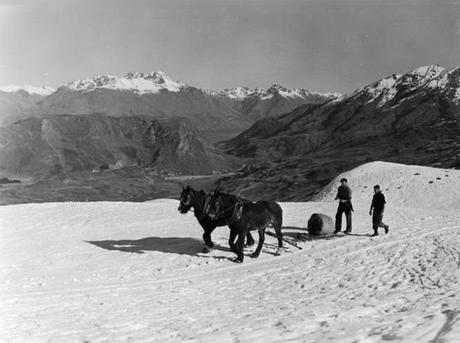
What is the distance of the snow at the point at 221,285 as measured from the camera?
9102 millimetres

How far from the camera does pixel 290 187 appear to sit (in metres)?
174

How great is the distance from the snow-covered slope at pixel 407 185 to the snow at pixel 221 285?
19257mm

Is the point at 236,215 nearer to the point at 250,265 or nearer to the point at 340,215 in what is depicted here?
the point at 250,265

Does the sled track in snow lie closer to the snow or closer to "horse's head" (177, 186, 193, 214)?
the snow

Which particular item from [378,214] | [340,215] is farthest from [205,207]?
[378,214]

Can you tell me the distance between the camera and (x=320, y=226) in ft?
68.6

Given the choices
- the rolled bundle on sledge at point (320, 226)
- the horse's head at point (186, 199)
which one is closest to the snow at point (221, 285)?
the rolled bundle on sledge at point (320, 226)

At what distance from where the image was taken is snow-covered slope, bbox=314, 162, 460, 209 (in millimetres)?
42625

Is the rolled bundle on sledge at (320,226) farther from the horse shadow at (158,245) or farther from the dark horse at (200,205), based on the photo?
the dark horse at (200,205)

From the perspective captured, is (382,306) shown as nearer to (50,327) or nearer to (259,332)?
(259,332)

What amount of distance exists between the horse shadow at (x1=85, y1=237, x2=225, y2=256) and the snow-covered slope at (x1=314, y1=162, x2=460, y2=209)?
1043 inches

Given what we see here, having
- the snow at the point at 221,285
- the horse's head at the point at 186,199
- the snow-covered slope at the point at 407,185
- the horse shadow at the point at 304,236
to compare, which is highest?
the snow-covered slope at the point at 407,185

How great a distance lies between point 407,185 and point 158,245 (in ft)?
112

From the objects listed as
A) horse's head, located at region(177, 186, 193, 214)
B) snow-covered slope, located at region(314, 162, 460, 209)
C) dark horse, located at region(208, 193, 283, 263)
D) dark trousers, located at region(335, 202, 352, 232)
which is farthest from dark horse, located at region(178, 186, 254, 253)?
snow-covered slope, located at region(314, 162, 460, 209)
